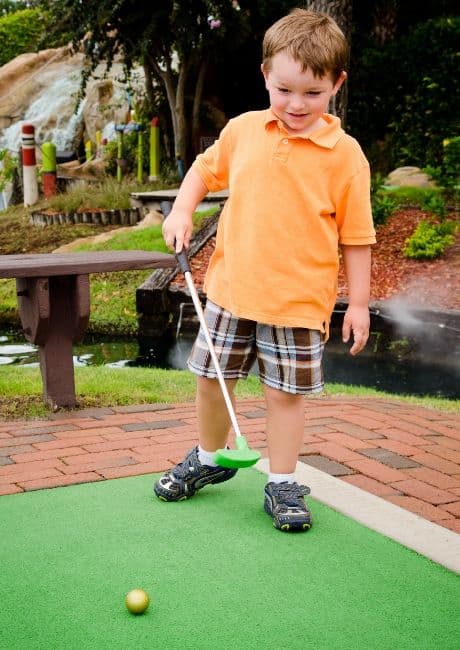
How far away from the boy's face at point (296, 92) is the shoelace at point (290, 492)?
3.54 ft

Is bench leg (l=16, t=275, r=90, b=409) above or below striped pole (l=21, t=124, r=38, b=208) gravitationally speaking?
below

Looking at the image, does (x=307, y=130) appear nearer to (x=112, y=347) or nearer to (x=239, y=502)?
(x=239, y=502)

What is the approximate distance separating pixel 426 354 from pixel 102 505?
189 inches

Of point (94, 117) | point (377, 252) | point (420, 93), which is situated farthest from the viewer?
point (94, 117)

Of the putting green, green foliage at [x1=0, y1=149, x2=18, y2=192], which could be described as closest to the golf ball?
the putting green

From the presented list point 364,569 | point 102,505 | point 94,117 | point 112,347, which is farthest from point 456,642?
point 94,117

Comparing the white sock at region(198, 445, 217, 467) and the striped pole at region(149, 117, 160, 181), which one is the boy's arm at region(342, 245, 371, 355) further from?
the striped pole at region(149, 117, 160, 181)

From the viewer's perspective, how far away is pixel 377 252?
936 centimetres

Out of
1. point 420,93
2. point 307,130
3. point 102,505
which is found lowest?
point 102,505

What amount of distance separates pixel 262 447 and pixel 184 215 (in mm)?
1235

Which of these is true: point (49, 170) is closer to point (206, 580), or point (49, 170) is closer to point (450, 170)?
point (450, 170)

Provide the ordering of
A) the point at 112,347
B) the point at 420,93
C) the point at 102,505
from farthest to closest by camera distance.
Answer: the point at 420,93
the point at 112,347
the point at 102,505

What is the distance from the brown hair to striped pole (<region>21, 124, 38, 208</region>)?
14055 millimetres

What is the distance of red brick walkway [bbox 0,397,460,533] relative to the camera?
305 cm
